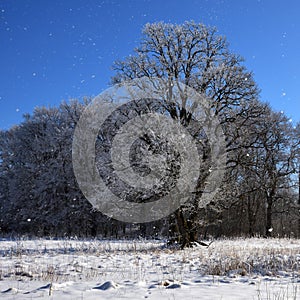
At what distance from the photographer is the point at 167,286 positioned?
5586 mm

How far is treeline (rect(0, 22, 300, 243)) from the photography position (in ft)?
53.2

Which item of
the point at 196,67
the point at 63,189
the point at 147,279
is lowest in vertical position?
the point at 147,279

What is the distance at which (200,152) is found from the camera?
48.3ft

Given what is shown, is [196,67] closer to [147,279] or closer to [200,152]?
[200,152]

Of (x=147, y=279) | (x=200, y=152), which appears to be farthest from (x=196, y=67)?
(x=147, y=279)

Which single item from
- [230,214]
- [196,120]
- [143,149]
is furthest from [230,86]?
[230,214]

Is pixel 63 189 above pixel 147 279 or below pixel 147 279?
above

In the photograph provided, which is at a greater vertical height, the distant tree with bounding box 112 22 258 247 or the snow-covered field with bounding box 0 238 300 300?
the distant tree with bounding box 112 22 258 247

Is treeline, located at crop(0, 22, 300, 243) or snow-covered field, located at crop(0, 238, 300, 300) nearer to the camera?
snow-covered field, located at crop(0, 238, 300, 300)

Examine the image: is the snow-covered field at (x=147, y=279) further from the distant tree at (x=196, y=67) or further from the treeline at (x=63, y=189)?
the treeline at (x=63, y=189)

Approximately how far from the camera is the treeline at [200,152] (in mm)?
16203

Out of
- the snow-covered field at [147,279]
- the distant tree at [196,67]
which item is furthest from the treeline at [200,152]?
the snow-covered field at [147,279]

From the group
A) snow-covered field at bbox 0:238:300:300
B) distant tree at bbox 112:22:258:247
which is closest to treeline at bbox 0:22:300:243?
distant tree at bbox 112:22:258:247

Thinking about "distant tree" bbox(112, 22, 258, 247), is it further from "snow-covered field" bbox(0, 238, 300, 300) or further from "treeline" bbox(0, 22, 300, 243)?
"snow-covered field" bbox(0, 238, 300, 300)
